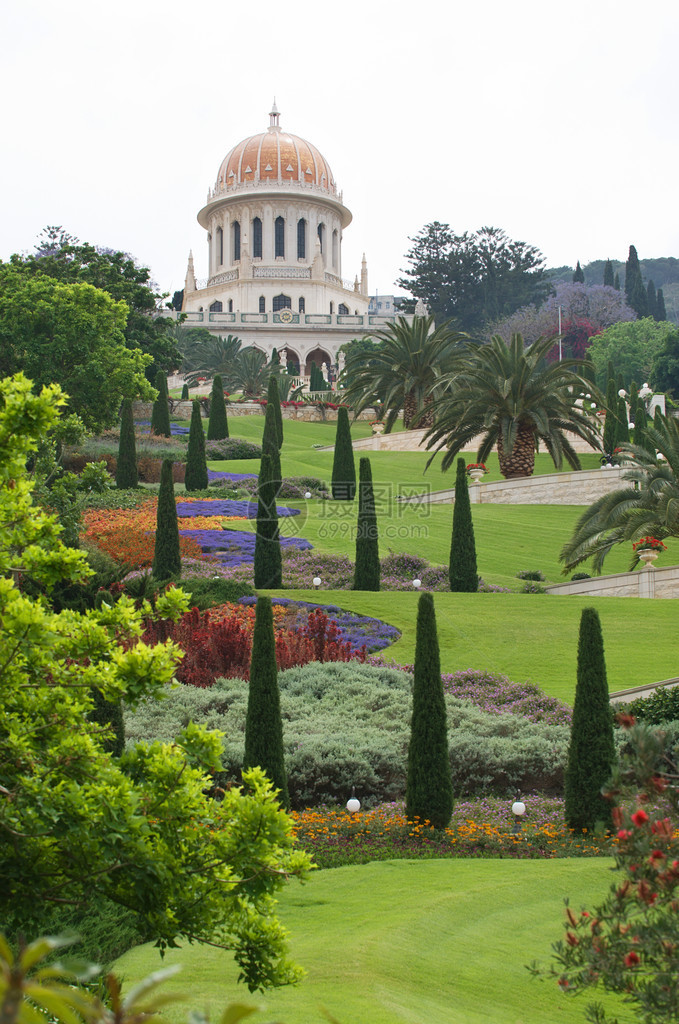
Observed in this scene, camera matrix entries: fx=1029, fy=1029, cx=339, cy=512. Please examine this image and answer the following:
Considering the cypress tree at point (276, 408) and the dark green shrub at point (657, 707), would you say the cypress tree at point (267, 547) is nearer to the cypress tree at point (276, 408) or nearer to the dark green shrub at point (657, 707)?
the dark green shrub at point (657, 707)

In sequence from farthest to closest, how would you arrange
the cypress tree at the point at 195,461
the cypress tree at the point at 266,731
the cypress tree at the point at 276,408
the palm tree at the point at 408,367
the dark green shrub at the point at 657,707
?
1. the palm tree at the point at 408,367
2. the cypress tree at the point at 276,408
3. the cypress tree at the point at 195,461
4. the dark green shrub at the point at 657,707
5. the cypress tree at the point at 266,731

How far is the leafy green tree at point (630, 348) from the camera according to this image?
258 feet

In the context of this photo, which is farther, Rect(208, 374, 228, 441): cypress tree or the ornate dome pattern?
the ornate dome pattern

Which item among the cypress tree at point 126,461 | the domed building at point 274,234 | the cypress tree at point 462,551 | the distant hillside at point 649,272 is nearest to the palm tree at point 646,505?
the cypress tree at point 462,551

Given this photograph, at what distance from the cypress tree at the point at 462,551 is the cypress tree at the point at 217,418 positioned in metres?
26.6

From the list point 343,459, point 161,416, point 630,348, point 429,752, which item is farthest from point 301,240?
point 429,752

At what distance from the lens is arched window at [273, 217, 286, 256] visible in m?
100

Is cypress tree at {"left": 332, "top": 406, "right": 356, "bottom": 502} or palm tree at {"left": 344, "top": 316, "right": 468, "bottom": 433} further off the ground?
palm tree at {"left": 344, "top": 316, "right": 468, "bottom": 433}

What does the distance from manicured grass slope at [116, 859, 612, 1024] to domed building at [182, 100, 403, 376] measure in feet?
278

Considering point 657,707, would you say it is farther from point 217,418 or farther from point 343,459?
point 217,418

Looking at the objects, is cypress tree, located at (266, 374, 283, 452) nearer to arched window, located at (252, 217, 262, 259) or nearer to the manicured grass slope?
the manicured grass slope

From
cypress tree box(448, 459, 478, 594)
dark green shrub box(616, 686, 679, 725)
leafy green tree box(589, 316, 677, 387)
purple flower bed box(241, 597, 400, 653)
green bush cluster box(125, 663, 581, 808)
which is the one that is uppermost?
leafy green tree box(589, 316, 677, 387)

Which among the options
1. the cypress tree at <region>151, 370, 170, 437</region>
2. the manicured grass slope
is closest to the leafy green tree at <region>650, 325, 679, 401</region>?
the cypress tree at <region>151, 370, 170, 437</region>

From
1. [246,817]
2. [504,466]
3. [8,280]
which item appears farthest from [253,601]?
[8,280]
